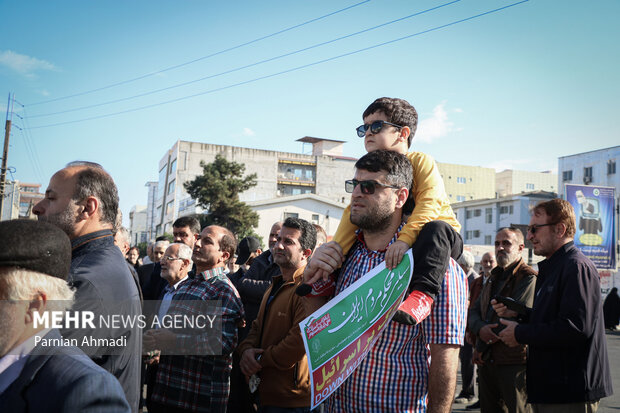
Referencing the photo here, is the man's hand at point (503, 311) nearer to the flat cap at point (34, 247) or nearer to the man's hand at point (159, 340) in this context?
the man's hand at point (159, 340)

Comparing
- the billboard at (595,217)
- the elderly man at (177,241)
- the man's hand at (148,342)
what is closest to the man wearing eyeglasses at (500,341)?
the man's hand at (148,342)

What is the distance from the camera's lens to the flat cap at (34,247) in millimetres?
1653

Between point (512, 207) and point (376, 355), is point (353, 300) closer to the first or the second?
point (376, 355)

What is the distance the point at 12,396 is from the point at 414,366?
166cm

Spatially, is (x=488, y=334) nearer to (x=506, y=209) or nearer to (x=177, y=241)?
A: (x=177, y=241)

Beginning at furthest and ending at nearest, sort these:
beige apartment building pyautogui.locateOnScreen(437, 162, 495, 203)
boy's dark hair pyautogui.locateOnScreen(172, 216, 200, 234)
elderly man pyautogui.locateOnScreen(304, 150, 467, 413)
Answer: beige apartment building pyautogui.locateOnScreen(437, 162, 495, 203) < boy's dark hair pyautogui.locateOnScreen(172, 216, 200, 234) < elderly man pyautogui.locateOnScreen(304, 150, 467, 413)

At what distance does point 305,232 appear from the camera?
4.88 m

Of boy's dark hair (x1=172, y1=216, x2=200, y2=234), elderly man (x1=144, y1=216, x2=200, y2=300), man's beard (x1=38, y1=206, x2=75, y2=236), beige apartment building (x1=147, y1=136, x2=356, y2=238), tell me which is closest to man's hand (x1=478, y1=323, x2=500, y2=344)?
elderly man (x1=144, y1=216, x2=200, y2=300)

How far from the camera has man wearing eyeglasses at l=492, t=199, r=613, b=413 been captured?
343 centimetres

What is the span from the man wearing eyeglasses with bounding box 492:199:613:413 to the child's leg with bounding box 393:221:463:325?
1645 mm

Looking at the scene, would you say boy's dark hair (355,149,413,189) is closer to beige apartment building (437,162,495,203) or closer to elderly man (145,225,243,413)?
elderly man (145,225,243,413)

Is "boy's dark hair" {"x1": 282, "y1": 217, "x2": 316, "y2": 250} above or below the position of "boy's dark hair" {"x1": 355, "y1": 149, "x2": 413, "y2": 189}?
below

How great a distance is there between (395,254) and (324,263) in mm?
427

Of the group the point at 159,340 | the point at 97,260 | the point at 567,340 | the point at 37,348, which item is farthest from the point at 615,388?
the point at 37,348
